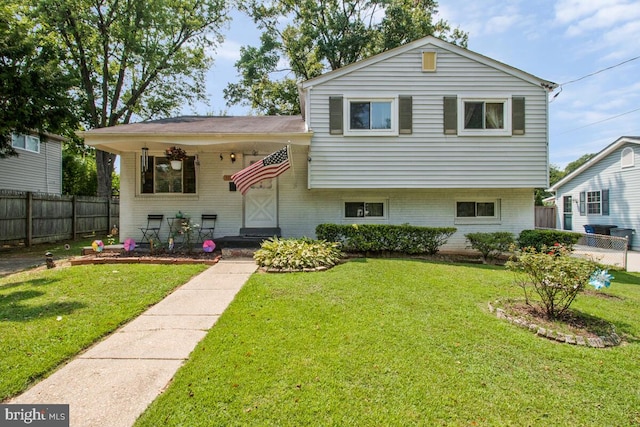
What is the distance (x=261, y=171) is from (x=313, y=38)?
1620cm

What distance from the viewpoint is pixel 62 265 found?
25.4 ft

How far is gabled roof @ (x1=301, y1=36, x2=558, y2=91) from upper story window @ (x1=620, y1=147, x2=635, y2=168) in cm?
906

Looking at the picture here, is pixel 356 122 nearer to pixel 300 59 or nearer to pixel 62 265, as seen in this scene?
pixel 62 265

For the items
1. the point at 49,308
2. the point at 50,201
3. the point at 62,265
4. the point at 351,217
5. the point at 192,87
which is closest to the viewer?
the point at 49,308

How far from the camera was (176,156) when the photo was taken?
9.57 m

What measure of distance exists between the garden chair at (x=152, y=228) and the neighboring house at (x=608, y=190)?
1948cm

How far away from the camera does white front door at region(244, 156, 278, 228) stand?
10.1 m

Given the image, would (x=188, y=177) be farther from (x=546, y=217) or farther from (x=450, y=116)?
(x=546, y=217)

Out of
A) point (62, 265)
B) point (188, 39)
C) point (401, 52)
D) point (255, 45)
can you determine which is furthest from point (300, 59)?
point (62, 265)

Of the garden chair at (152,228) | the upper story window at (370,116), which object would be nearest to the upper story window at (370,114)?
the upper story window at (370,116)

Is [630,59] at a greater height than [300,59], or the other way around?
[300,59]

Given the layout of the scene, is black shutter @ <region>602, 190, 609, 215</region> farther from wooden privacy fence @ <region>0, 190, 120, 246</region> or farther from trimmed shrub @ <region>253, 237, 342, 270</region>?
wooden privacy fence @ <region>0, 190, 120, 246</region>

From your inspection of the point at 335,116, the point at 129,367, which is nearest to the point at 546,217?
the point at 335,116

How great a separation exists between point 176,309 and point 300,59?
2053 centimetres
